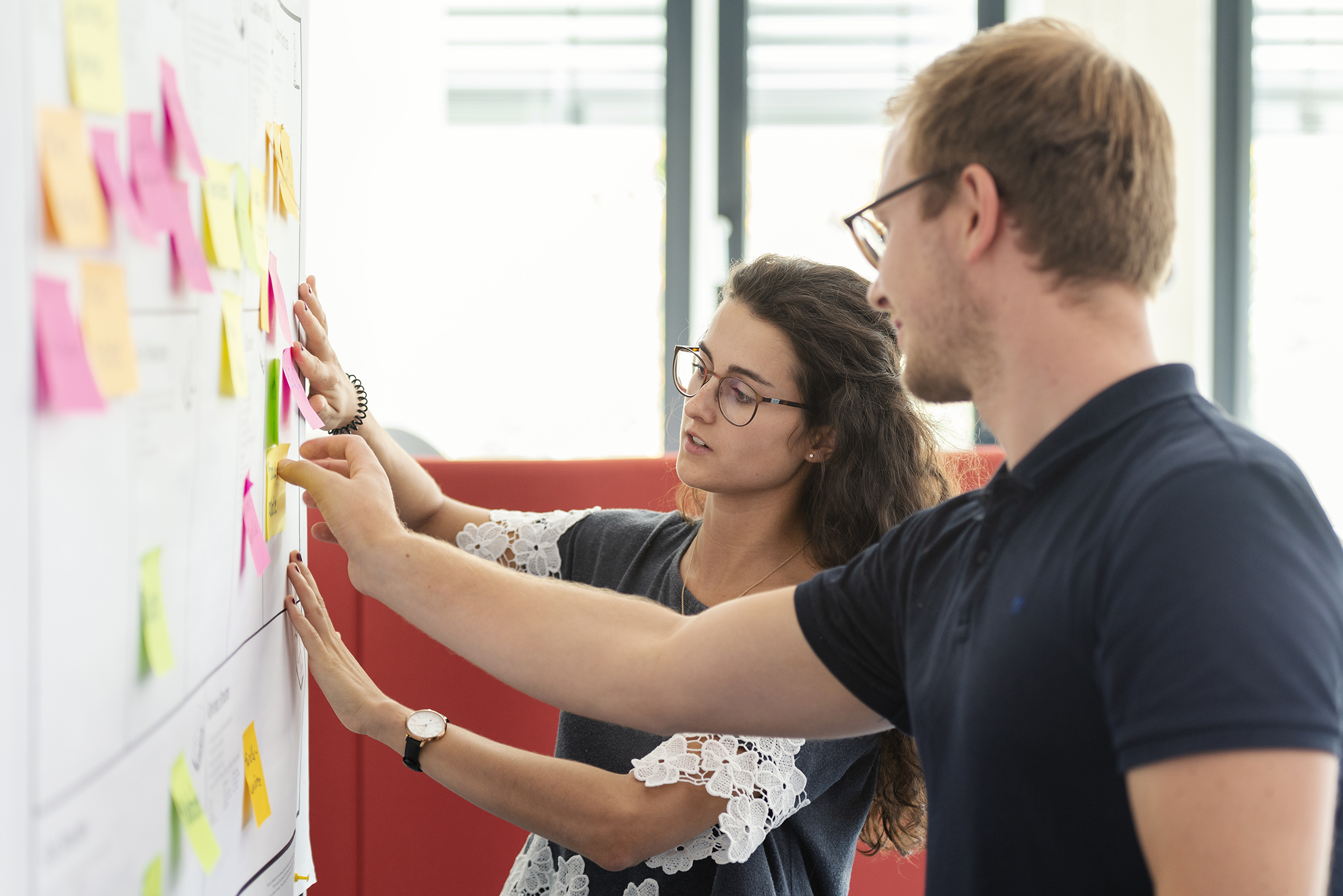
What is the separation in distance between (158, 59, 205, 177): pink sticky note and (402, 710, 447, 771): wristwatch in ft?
2.17

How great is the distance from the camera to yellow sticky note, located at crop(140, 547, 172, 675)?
23.5 inches

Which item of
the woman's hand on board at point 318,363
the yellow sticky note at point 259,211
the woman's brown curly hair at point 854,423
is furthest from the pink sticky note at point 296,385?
the woman's brown curly hair at point 854,423

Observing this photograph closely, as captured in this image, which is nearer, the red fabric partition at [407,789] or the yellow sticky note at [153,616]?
the yellow sticky note at [153,616]

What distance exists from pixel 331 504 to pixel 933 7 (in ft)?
8.17

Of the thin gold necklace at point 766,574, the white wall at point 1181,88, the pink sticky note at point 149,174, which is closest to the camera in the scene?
the pink sticky note at point 149,174

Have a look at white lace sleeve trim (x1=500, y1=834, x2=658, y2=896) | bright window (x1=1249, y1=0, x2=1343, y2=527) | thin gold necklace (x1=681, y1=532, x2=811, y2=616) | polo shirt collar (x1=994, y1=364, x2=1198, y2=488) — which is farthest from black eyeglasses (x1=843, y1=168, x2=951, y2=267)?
bright window (x1=1249, y1=0, x2=1343, y2=527)

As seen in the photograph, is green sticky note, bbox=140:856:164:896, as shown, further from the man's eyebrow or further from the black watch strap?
the man's eyebrow

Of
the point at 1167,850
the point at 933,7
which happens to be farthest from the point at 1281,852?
the point at 933,7

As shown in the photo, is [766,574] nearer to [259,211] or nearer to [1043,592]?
[1043,592]

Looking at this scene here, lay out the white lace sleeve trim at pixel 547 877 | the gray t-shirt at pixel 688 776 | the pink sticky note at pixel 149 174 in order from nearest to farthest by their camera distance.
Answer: the pink sticky note at pixel 149 174 → the gray t-shirt at pixel 688 776 → the white lace sleeve trim at pixel 547 877

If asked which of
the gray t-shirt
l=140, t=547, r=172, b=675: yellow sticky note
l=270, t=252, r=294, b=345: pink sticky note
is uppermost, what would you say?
l=270, t=252, r=294, b=345: pink sticky note

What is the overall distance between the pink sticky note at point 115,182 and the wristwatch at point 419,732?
67 centimetres

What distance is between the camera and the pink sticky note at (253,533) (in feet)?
2.68

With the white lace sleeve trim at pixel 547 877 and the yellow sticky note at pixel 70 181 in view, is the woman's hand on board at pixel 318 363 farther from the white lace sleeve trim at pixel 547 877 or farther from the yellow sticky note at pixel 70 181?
the white lace sleeve trim at pixel 547 877
